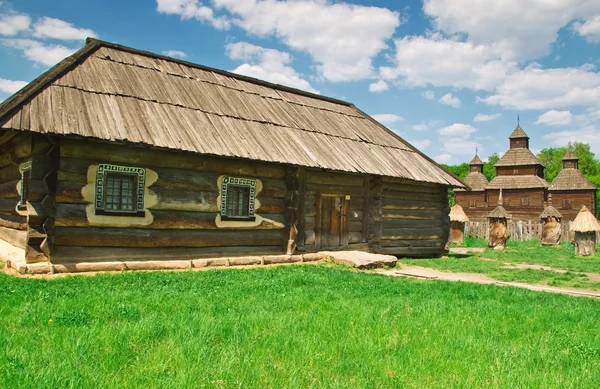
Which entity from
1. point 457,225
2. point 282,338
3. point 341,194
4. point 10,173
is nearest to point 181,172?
point 10,173

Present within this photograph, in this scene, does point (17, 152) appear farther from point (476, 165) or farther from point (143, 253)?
point (476, 165)

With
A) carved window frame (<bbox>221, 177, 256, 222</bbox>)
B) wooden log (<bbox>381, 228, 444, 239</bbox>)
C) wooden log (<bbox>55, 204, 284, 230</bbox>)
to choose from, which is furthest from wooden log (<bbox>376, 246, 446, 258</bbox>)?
carved window frame (<bbox>221, 177, 256, 222</bbox>)

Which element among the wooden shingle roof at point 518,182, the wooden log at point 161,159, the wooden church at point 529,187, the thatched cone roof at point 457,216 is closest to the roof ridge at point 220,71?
the wooden log at point 161,159

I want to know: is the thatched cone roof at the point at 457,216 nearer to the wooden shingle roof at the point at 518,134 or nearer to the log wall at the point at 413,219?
the log wall at the point at 413,219

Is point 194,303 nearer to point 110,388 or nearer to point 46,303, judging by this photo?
point 46,303

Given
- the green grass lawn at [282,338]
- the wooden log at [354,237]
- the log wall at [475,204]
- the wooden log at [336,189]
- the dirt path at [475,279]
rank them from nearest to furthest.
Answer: the green grass lawn at [282,338], the dirt path at [475,279], the wooden log at [336,189], the wooden log at [354,237], the log wall at [475,204]

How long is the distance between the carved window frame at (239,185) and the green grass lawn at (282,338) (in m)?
3.99

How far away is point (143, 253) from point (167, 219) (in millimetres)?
888

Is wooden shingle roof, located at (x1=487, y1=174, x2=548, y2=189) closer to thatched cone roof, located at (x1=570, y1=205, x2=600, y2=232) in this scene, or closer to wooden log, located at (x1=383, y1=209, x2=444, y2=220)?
thatched cone roof, located at (x1=570, y1=205, x2=600, y2=232)

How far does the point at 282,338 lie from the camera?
4.58 metres

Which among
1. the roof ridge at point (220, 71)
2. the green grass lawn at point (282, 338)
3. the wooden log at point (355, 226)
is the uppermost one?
the roof ridge at point (220, 71)

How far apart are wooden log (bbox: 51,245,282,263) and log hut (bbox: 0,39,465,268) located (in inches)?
0.9

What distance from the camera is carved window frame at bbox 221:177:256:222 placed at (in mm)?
11594

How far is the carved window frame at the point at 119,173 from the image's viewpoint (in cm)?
982
